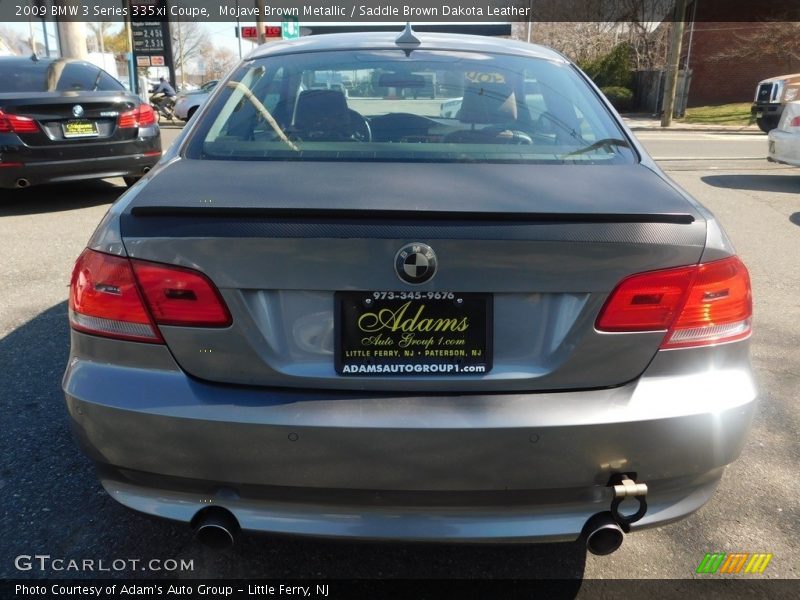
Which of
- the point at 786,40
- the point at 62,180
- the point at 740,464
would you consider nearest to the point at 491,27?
the point at 786,40

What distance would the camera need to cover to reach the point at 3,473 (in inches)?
107

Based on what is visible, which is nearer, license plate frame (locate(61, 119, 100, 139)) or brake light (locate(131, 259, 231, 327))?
brake light (locate(131, 259, 231, 327))

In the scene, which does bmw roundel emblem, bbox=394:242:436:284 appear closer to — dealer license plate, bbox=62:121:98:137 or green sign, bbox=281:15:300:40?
dealer license plate, bbox=62:121:98:137

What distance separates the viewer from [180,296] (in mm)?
1775

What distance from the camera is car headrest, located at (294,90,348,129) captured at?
100 inches

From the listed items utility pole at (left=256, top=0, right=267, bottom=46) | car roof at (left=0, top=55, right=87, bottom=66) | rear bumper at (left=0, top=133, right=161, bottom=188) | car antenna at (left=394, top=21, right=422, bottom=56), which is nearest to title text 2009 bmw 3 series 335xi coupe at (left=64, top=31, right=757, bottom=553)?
car antenna at (left=394, top=21, right=422, bottom=56)

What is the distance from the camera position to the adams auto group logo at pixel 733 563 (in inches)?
90.2

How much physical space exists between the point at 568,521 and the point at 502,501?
0.61 feet

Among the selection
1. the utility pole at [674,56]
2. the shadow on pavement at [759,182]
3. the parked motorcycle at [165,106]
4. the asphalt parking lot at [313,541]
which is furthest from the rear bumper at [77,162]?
the utility pole at [674,56]

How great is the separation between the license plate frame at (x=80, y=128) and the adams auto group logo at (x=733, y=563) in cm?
707

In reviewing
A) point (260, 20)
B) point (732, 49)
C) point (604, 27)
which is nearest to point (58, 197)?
point (260, 20)

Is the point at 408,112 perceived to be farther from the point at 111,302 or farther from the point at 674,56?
the point at 674,56

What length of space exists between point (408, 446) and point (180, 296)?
2.25ft

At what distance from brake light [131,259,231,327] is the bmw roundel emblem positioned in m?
0.45
